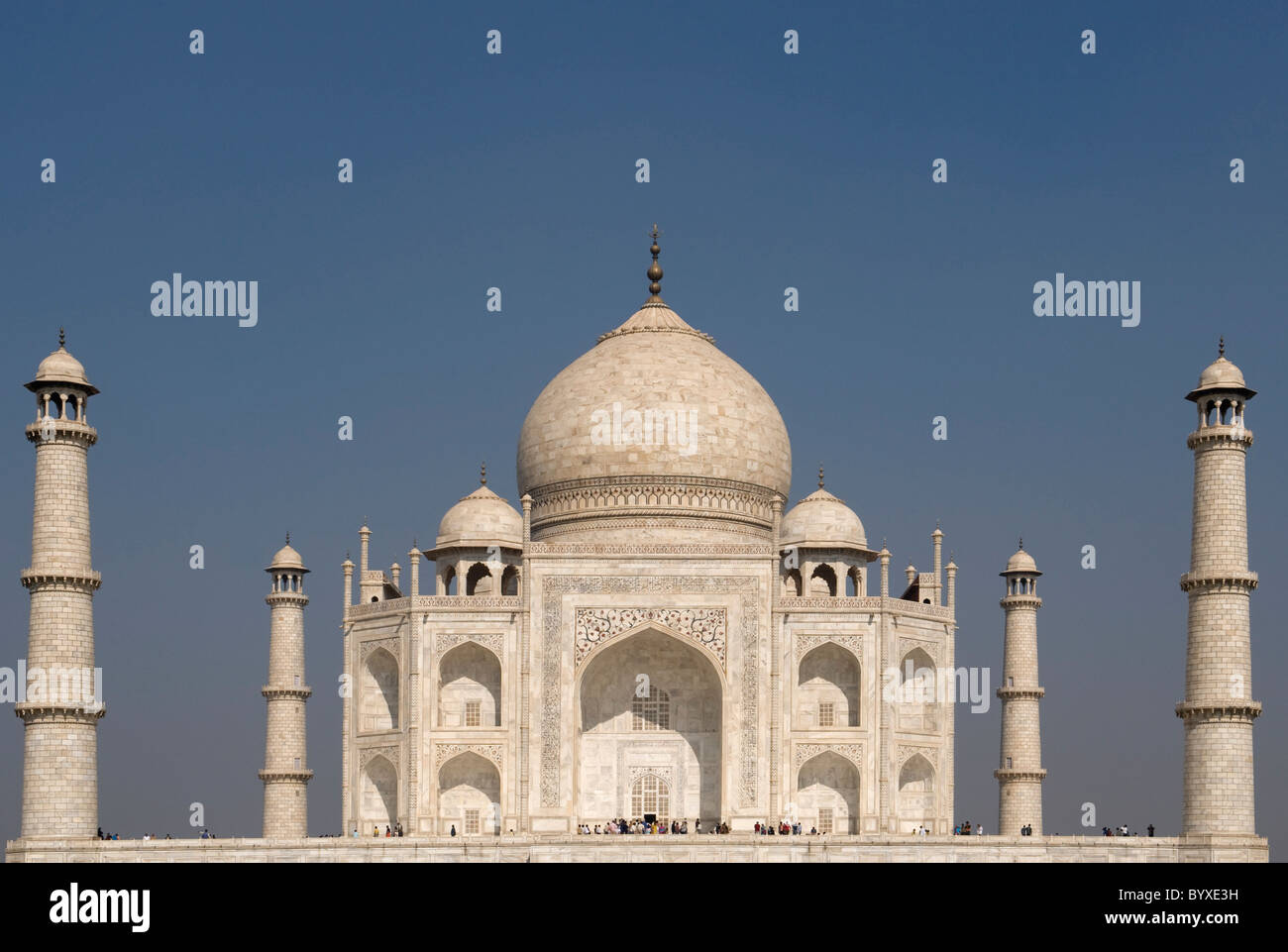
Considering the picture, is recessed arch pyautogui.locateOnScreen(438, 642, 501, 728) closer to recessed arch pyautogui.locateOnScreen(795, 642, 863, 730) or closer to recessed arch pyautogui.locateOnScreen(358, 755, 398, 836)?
recessed arch pyautogui.locateOnScreen(358, 755, 398, 836)

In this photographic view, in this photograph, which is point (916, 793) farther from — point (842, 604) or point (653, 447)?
point (653, 447)

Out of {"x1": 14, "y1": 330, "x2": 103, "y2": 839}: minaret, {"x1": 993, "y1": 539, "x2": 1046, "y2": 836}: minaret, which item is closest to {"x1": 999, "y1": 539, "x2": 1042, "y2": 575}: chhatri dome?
{"x1": 993, "y1": 539, "x2": 1046, "y2": 836}: minaret

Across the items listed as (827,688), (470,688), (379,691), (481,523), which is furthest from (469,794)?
(827,688)

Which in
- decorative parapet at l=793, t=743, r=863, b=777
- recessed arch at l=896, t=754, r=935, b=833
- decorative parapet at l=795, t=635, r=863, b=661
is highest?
decorative parapet at l=795, t=635, r=863, b=661

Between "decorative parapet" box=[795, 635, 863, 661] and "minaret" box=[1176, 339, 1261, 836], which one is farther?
"decorative parapet" box=[795, 635, 863, 661]
